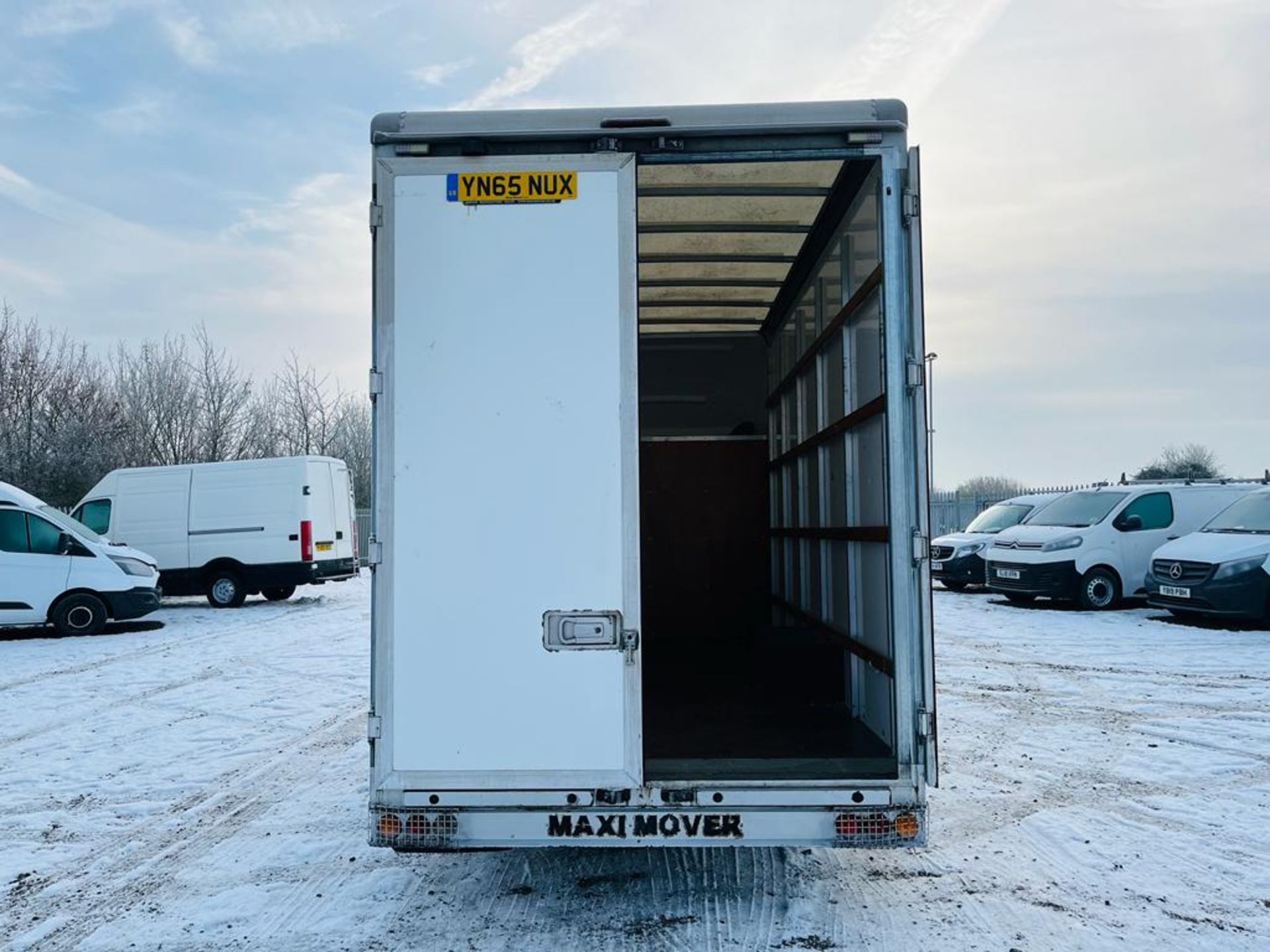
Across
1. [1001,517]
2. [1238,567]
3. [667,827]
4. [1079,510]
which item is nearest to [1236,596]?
[1238,567]

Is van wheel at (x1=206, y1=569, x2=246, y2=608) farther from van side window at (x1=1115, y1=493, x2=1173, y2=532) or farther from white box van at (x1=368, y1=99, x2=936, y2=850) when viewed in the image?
white box van at (x1=368, y1=99, x2=936, y2=850)

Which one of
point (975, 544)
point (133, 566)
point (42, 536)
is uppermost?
point (42, 536)

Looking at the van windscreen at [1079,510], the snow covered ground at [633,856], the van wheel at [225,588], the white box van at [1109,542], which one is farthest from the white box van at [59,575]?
the van windscreen at [1079,510]

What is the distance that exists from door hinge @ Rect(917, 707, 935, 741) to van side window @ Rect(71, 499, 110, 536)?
1753 centimetres

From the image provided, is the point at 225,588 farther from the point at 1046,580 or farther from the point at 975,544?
the point at 1046,580

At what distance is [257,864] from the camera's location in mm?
5078

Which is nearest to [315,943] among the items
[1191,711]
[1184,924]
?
[1184,924]

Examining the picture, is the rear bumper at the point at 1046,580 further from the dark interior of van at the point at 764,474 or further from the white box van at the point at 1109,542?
the dark interior of van at the point at 764,474

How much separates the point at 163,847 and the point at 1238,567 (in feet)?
41.0

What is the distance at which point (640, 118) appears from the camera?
4.03 meters

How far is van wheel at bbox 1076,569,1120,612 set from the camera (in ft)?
51.2

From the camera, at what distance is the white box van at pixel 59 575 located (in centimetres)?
1423

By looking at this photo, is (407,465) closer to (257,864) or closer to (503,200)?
(503,200)

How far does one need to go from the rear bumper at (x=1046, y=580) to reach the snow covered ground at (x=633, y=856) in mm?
5991
